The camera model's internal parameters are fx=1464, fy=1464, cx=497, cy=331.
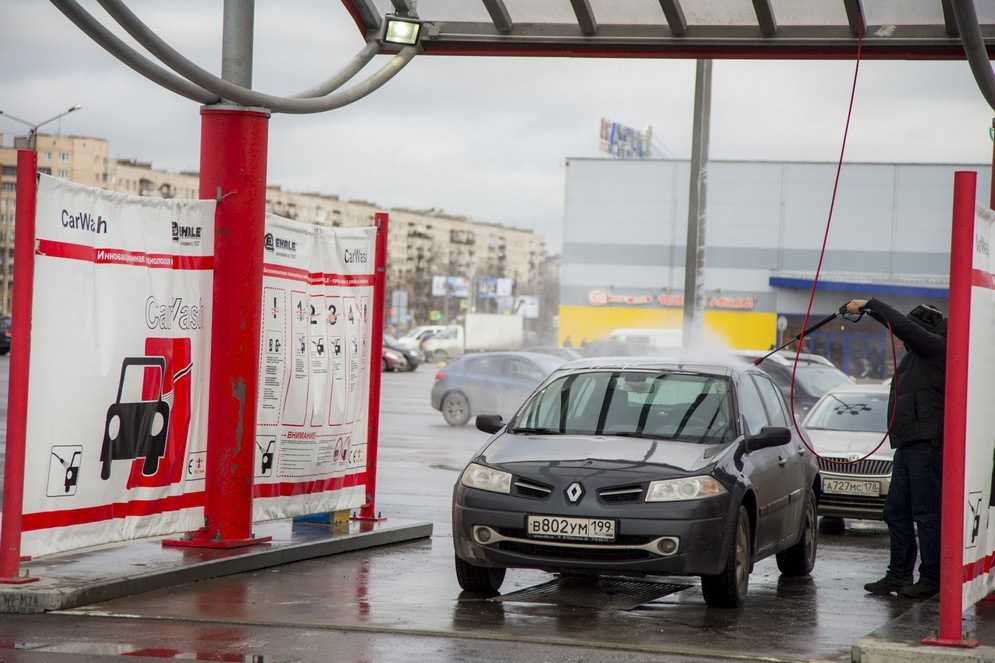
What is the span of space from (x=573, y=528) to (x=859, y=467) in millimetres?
6326

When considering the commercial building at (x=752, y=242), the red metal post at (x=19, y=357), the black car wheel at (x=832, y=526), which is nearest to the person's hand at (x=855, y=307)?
the red metal post at (x=19, y=357)

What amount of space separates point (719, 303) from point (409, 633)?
205 feet

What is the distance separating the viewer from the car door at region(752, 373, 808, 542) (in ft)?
34.7

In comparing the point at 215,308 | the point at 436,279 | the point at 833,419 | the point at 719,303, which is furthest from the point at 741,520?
the point at 436,279

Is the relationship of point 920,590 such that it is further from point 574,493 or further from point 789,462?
point 574,493

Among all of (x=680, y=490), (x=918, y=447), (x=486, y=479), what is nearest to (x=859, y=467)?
(x=918, y=447)

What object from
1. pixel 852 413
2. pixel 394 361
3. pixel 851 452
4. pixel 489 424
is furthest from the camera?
pixel 394 361

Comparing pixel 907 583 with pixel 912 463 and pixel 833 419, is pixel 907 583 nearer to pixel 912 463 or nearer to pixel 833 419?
pixel 912 463

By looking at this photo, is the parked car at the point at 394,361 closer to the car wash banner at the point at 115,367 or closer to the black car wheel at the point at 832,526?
the black car wheel at the point at 832,526

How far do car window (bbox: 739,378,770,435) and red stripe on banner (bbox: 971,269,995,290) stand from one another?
2366 mm

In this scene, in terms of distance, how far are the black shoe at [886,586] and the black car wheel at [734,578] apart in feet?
4.11

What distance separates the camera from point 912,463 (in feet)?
32.1

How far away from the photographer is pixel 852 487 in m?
14.2

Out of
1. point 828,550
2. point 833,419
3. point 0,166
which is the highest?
point 0,166
